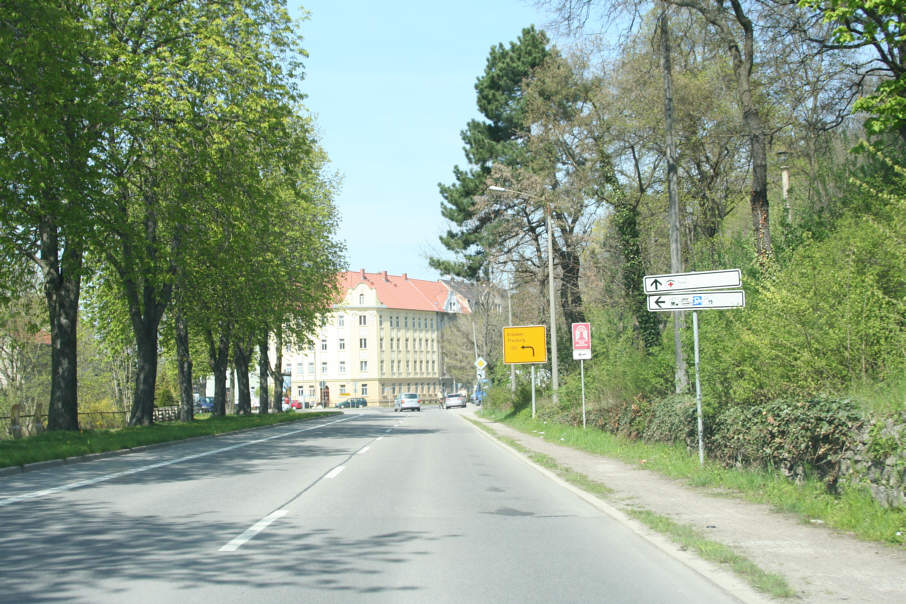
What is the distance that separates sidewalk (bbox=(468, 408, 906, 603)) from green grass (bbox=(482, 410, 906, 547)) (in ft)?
0.58

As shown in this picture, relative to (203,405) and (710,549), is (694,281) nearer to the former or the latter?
(710,549)

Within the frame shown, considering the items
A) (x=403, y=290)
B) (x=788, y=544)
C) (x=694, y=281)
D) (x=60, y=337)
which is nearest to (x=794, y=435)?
(x=788, y=544)

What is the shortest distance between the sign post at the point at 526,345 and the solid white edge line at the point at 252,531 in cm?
2583

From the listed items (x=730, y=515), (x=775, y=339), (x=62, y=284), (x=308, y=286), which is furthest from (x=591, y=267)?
(x=730, y=515)

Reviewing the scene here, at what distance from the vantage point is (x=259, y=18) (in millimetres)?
26047

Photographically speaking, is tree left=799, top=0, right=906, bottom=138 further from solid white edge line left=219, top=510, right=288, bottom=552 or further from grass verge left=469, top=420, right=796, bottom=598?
solid white edge line left=219, top=510, right=288, bottom=552

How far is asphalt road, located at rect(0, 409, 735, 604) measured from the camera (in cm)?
618

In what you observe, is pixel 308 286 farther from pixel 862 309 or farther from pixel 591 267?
pixel 862 309

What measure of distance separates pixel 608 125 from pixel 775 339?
1968cm

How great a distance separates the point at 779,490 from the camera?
1024cm

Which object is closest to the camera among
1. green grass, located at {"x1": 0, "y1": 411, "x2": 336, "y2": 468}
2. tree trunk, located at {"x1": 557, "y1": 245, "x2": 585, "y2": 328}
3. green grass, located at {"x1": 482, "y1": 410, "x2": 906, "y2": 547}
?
green grass, located at {"x1": 482, "y1": 410, "x2": 906, "y2": 547}

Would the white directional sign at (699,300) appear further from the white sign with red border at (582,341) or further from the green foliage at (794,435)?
the white sign with red border at (582,341)

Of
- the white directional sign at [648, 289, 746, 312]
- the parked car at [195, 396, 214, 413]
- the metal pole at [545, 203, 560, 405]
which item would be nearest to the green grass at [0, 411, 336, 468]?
the white directional sign at [648, 289, 746, 312]

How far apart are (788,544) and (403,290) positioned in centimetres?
12659
